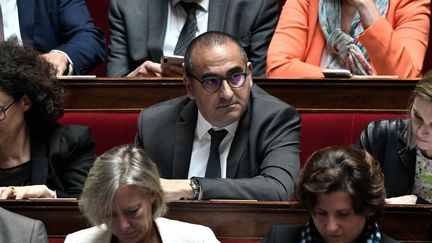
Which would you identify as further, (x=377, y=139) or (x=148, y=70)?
(x=148, y=70)

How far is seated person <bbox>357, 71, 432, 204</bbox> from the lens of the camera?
4.22 ft

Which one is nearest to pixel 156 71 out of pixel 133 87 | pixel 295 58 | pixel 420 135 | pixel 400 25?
pixel 133 87

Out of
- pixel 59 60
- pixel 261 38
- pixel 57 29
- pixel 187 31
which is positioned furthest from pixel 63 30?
pixel 261 38

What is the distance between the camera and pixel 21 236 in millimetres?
1014

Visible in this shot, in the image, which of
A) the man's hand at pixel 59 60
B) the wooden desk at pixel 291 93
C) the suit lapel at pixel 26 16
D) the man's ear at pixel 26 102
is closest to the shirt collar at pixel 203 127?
the wooden desk at pixel 291 93

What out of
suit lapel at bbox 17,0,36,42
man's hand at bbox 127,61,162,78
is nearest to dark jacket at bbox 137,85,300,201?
man's hand at bbox 127,61,162,78

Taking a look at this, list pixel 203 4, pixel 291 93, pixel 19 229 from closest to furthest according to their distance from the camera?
1. pixel 19 229
2. pixel 291 93
3. pixel 203 4

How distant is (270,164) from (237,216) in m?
0.19

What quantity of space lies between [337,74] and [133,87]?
33 cm

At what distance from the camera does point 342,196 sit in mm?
1020

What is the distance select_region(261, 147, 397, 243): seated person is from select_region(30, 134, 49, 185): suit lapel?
46 centimetres

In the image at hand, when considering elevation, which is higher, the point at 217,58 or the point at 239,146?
the point at 217,58

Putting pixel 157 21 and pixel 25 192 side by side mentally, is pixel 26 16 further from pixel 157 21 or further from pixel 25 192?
pixel 25 192

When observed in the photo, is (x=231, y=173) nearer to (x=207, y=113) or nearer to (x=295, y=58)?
(x=207, y=113)
